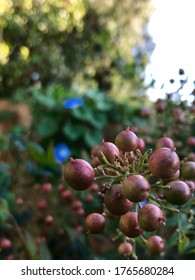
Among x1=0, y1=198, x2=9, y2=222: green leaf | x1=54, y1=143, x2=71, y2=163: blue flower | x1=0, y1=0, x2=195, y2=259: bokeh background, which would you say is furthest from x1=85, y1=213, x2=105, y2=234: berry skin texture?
x1=54, y1=143, x2=71, y2=163: blue flower

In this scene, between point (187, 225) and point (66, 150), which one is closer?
point (187, 225)

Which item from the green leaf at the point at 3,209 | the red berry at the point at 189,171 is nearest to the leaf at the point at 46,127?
the green leaf at the point at 3,209

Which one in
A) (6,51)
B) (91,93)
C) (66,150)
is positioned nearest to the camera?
(66,150)

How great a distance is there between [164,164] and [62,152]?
200cm

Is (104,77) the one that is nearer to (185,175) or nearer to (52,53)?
(52,53)

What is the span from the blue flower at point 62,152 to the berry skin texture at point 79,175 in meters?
1.80

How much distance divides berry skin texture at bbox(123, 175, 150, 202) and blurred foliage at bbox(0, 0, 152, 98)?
98.8 inches

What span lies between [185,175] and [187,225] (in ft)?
0.94

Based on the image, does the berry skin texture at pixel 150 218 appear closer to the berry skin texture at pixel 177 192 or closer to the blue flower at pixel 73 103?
the berry skin texture at pixel 177 192

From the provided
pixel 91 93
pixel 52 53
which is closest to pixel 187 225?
pixel 91 93

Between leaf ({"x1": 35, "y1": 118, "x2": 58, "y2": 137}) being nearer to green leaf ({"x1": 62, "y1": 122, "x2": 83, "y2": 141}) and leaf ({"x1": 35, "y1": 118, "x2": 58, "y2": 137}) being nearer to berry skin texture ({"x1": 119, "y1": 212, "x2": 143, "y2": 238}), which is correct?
green leaf ({"x1": 62, "y1": 122, "x2": 83, "y2": 141})

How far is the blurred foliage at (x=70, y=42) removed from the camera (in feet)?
11.8

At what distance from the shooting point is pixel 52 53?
3.78 metres
